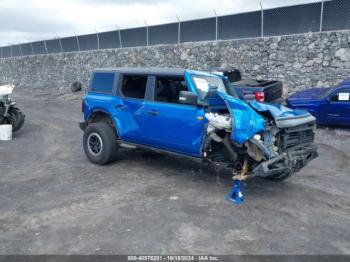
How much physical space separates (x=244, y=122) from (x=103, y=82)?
11.6 ft

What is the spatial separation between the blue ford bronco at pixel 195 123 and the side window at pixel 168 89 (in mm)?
19

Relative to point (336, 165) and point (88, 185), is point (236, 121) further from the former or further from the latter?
point (336, 165)

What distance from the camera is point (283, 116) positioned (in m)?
5.49

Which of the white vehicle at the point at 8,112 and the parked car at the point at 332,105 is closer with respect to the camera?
the parked car at the point at 332,105

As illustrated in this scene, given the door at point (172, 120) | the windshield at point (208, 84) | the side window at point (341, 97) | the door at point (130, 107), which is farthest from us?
the side window at point (341, 97)

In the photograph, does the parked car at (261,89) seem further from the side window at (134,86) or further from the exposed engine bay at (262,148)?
the exposed engine bay at (262,148)

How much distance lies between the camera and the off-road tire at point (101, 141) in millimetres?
7121

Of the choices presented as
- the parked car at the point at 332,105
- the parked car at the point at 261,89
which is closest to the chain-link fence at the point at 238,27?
the parked car at the point at 332,105

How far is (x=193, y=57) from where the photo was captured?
18.0 m

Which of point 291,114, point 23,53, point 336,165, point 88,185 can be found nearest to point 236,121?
point 291,114

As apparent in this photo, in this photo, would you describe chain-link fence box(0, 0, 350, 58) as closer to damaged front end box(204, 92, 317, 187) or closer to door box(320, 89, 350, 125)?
door box(320, 89, 350, 125)

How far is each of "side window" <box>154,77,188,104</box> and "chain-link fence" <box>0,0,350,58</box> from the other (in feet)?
33.0

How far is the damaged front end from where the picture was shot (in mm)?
5230

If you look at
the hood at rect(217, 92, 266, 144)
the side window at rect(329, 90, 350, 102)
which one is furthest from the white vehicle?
the side window at rect(329, 90, 350, 102)
